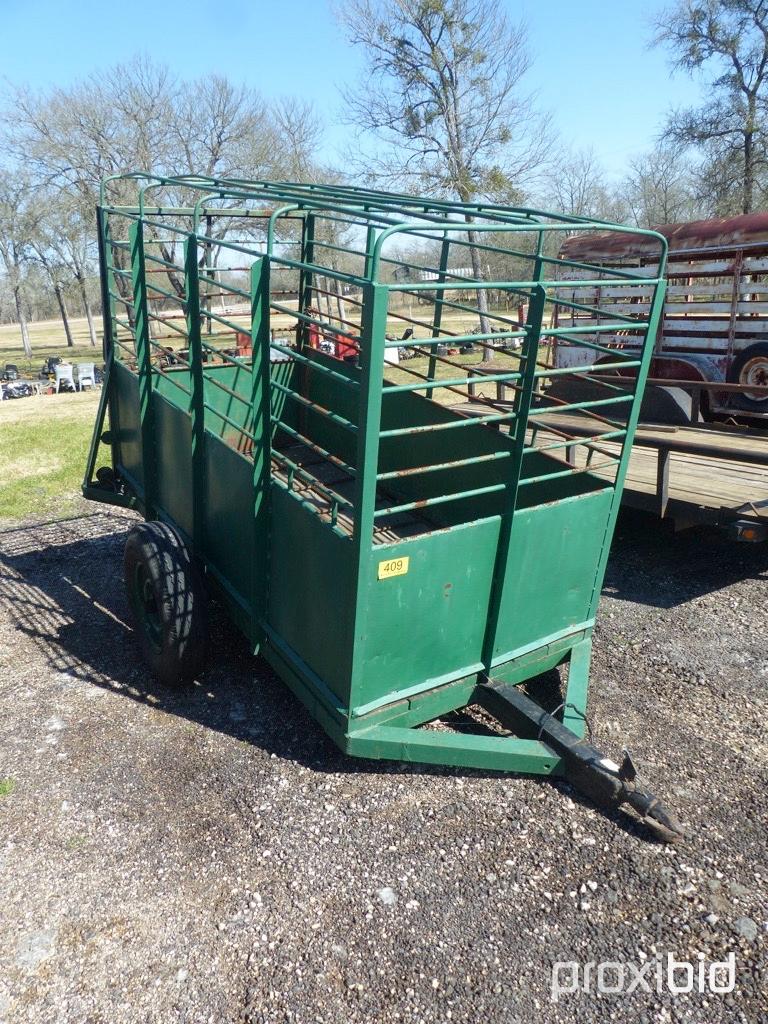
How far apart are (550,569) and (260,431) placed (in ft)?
5.47

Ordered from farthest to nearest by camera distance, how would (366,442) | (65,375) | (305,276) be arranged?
(65,375)
(305,276)
(366,442)

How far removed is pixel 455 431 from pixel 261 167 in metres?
25.5

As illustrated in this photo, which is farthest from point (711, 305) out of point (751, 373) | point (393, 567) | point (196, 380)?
point (393, 567)

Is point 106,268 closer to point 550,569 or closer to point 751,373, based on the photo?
point 550,569

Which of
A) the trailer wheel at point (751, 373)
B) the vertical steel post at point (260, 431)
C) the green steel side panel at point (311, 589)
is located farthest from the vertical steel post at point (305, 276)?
the trailer wheel at point (751, 373)

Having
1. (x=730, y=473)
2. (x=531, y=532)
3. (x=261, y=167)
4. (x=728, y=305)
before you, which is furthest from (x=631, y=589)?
(x=261, y=167)

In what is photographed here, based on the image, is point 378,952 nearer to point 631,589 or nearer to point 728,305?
point 631,589

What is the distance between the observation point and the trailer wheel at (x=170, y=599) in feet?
14.3

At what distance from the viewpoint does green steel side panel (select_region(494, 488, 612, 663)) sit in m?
3.78

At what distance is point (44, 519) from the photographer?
25.4 feet

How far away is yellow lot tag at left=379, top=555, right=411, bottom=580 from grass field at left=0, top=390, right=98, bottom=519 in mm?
5649

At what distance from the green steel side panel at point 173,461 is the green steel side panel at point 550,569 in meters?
2.13

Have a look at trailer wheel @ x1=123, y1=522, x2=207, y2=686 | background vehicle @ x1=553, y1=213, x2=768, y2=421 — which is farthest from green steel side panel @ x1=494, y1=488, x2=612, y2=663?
background vehicle @ x1=553, y1=213, x2=768, y2=421

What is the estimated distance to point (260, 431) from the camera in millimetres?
3805
